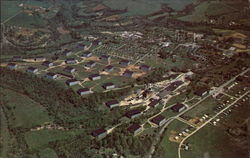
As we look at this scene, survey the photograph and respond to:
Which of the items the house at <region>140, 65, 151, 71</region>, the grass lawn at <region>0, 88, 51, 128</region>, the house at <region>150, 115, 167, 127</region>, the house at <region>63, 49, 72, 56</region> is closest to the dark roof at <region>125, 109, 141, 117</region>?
the house at <region>150, 115, 167, 127</region>

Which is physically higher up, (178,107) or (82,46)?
(82,46)

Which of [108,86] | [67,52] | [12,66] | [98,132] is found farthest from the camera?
[67,52]

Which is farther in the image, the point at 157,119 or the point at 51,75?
the point at 51,75

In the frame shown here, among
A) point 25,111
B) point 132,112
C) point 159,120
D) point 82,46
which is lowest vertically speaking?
point 25,111

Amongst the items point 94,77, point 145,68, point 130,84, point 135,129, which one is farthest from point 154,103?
point 94,77

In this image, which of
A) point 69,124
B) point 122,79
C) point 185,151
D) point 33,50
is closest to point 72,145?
point 69,124

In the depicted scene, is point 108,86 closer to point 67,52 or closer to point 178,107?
point 178,107

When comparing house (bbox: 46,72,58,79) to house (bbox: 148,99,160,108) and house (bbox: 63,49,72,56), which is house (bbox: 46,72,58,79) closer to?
house (bbox: 63,49,72,56)

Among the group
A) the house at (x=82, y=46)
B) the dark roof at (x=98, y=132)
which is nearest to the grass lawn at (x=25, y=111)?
the dark roof at (x=98, y=132)
